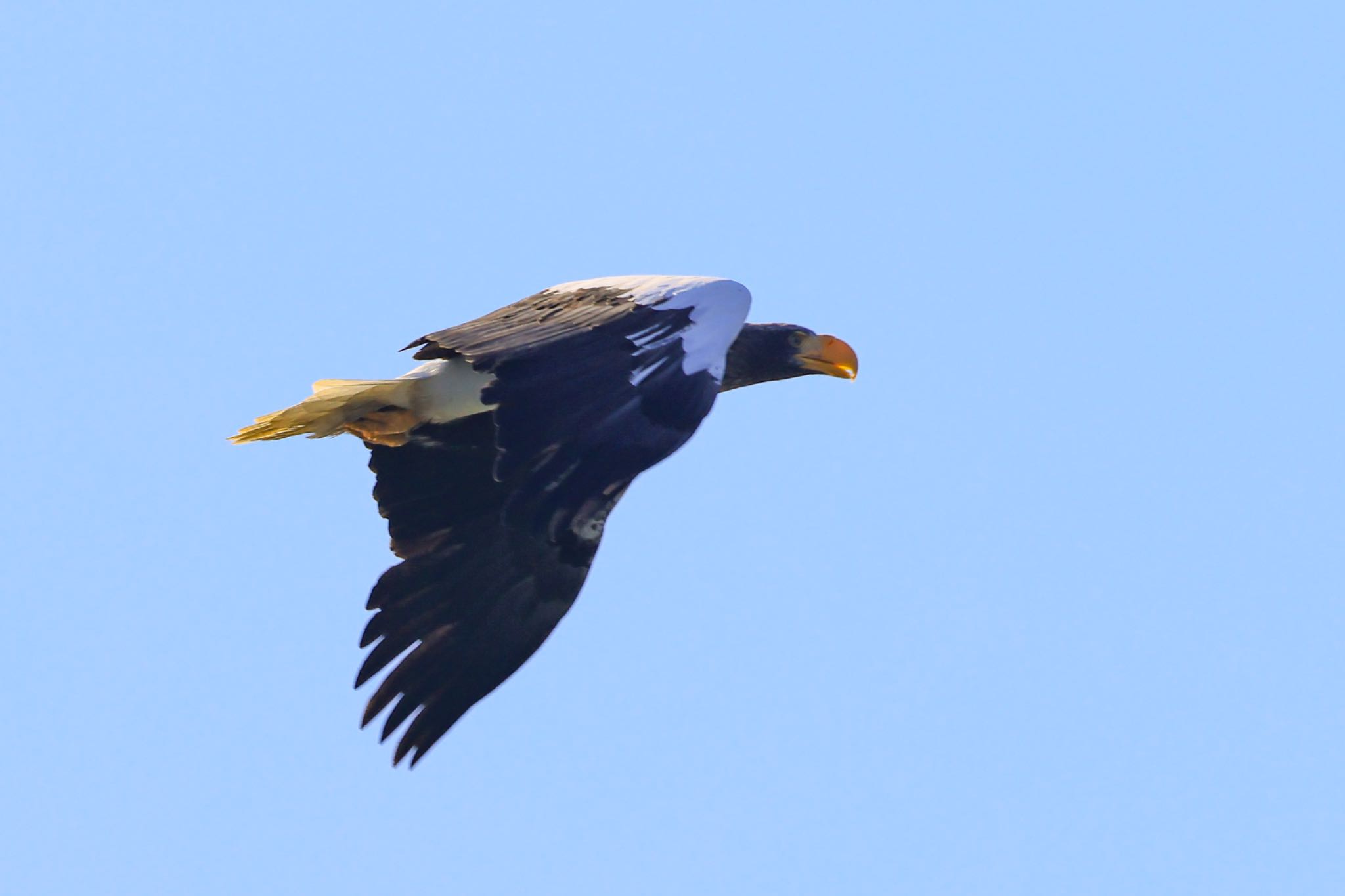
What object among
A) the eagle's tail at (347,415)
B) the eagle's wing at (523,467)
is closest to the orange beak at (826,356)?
the eagle's wing at (523,467)

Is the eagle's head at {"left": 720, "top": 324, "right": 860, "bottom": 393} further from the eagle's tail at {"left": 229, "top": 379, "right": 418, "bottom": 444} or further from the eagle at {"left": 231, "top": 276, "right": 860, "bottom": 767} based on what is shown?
the eagle's tail at {"left": 229, "top": 379, "right": 418, "bottom": 444}

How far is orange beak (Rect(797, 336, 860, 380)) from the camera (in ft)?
38.2

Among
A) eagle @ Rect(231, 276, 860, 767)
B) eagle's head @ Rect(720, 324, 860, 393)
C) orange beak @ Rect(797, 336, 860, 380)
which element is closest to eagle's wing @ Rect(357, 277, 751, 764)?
eagle @ Rect(231, 276, 860, 767)

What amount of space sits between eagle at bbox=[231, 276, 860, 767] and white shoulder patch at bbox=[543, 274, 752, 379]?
0.03 feet

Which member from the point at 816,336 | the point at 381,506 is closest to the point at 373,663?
the point at 381,506

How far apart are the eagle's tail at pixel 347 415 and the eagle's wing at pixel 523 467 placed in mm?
117

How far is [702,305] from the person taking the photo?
387 inches

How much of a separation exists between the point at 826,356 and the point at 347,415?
2.71 m

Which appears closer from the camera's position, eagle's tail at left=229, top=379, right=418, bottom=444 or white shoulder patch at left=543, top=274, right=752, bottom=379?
white shoulder patch at left=543, top=274, right=752, bottom=379

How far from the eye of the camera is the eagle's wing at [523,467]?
8.73m

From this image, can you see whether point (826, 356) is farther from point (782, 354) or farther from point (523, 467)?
point (523, 467)

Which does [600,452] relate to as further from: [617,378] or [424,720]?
[424,720]

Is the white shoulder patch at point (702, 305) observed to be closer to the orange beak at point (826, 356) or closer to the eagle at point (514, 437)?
the eagle at point (514, 437)

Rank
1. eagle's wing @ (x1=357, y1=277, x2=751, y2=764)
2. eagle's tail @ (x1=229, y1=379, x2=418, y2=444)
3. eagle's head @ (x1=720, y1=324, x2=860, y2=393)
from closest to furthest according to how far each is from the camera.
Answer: eagle's wing @ (x1=357, y1=277, x2=751, y2=764), eagle's tail @ (x1=229, y1=379, x2=418, y2=444), eagle's head @ (x1=720, y1=324, x2=860, y2=393)
